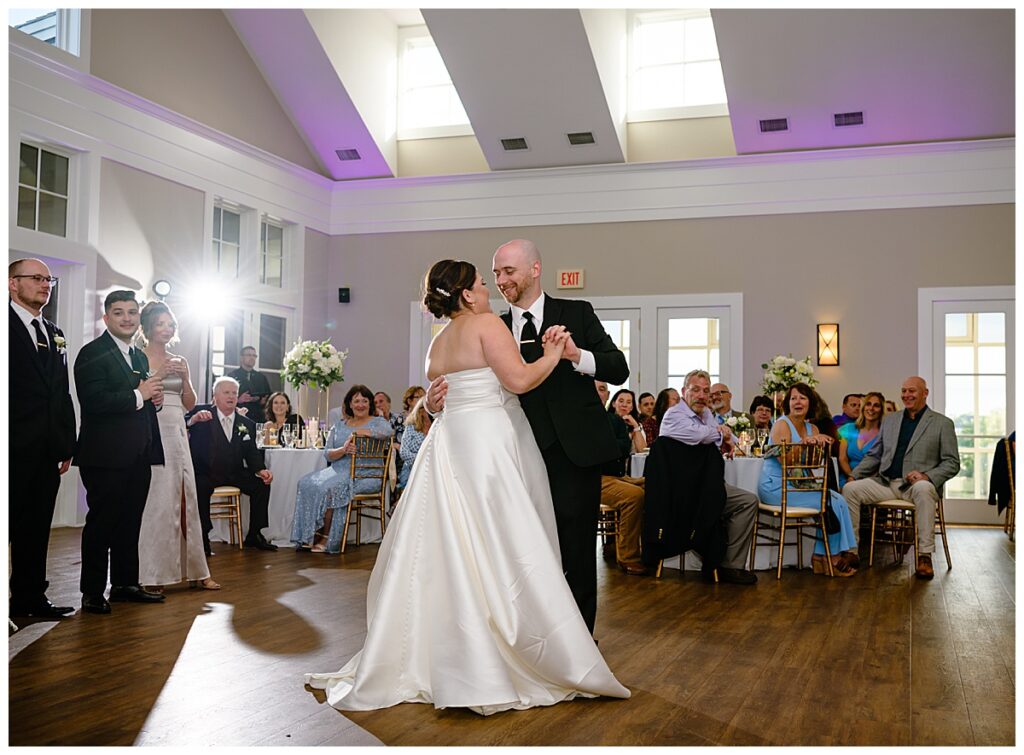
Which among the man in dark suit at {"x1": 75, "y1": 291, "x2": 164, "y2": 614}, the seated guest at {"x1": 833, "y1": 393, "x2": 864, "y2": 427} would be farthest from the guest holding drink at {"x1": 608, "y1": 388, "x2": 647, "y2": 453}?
the man in dark suit at {"x1": 75, "y1": 291, "x2": 164, "y2": 614}

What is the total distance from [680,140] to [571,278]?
197 centimetres

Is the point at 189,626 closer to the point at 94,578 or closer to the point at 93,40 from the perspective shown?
the point at 94,578

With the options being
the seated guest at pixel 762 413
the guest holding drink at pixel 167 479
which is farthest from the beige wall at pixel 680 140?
the guest holding drink at pixel 167 479

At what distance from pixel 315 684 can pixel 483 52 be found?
773 cm

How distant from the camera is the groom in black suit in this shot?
3721 mm

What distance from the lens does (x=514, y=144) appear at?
11242 millimetres

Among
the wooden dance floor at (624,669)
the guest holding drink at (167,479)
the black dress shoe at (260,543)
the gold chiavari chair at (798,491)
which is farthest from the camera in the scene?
the black dress shoe at (260,543)

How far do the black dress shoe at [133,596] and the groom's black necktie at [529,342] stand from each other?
103 inches

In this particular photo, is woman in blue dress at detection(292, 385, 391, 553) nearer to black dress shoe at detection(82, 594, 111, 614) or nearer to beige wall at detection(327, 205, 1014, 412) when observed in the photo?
black dress shoe at detection(82, 594, 111, 614)

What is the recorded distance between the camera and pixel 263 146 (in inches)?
440

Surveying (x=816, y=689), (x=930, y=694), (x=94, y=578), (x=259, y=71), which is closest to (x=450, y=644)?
(x=816, y=689)

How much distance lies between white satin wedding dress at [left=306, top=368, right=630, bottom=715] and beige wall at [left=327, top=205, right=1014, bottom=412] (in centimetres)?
783

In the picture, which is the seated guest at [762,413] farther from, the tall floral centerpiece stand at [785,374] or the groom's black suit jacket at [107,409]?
the groom's black suit jacket at [107,409]

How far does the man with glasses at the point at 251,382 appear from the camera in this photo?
1002 cm
